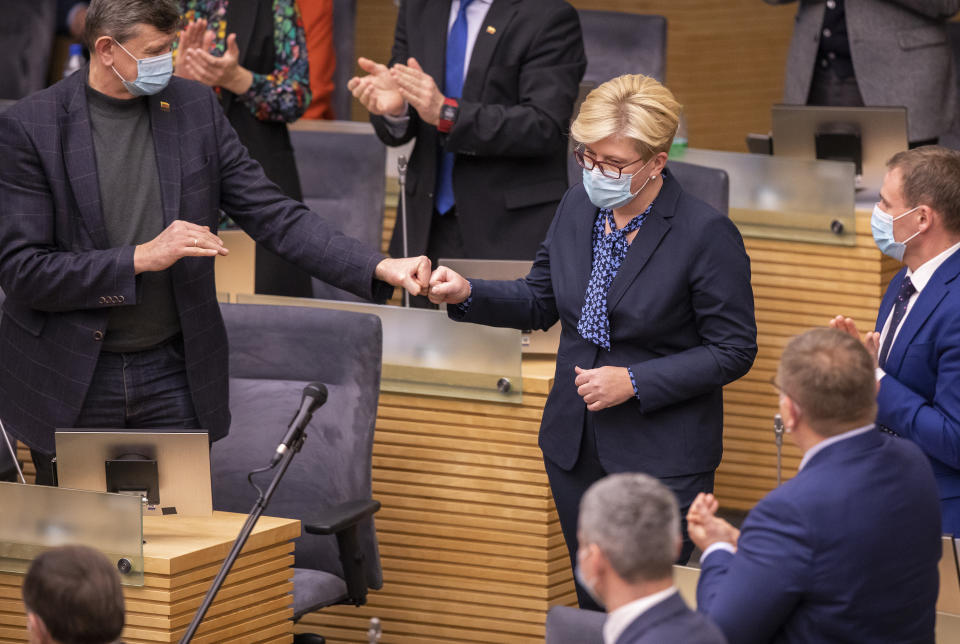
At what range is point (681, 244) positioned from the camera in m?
2.74

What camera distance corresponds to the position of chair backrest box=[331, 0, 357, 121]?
229 inches

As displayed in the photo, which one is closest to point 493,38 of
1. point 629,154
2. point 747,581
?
point 629,154

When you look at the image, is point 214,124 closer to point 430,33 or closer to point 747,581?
point 430,33

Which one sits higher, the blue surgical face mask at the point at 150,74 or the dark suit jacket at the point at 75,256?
the blue surgical face mask at the point at 150,74

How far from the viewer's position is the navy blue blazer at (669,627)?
1772 millimetres

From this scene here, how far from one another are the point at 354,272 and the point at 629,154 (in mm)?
684

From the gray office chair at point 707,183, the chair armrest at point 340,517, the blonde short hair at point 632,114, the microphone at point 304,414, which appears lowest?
the chair armrest at point 340,517

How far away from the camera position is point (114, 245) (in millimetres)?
2943

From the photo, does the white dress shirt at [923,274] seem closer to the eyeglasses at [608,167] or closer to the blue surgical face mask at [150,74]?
the eyeglasses at [608,167]

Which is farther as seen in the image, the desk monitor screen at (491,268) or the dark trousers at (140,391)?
the desk monitor screen at (491,268)

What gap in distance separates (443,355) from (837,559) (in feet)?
6.06

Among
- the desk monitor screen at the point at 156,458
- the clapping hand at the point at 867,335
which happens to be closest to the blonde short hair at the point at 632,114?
the clapping hand at the point at 867,335

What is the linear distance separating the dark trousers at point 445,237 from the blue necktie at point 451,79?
26mm

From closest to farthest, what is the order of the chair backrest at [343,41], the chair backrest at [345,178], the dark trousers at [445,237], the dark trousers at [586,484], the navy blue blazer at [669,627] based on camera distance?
the navy blue blazer at [669,627], the dark trousers at [586,484], the dark trousers at [445,237], the chair backrest at [345,178], the chair backrest at [343,41]
